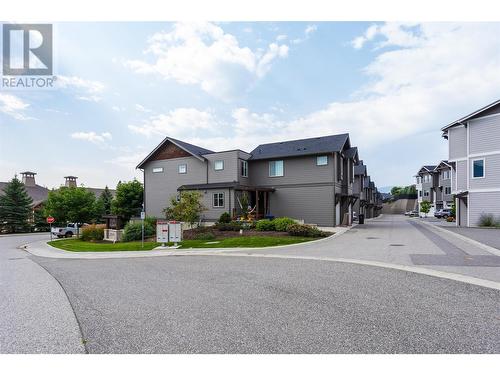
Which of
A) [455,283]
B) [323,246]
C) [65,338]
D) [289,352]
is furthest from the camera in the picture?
[323,246]

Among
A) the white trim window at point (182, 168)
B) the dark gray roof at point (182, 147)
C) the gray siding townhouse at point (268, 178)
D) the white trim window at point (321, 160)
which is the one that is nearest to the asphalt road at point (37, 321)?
the gray siding townhouse at point (268, 178)

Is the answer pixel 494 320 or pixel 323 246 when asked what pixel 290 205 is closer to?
A: pixel 323 246

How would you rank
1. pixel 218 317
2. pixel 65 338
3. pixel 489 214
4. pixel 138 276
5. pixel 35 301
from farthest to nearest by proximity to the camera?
pixel 489 214 < pixel 138 276 < pixel 35 301 < pixel 218 317 < pixel 65 338

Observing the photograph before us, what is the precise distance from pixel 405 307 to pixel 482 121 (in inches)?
982

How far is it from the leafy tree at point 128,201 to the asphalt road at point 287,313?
28.7 meters

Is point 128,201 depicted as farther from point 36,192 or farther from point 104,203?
point 36,192

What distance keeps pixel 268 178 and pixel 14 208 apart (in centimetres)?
4044

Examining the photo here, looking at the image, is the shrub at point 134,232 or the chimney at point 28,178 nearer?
the shrub at point 134,232

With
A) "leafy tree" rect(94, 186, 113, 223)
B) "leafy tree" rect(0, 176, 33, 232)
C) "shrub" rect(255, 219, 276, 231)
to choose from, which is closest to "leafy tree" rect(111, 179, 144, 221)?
"leafy tree" rect(94, 186, 113, 223)

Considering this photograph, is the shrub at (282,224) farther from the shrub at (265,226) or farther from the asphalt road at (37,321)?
the asphalt road at (37,321)

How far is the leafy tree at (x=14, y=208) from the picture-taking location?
132 feet

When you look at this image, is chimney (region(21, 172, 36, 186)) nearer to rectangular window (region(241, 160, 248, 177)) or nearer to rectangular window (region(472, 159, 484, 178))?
rectangular window (region(241, 160, 248, 177))

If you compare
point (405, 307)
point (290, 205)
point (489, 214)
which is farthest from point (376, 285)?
point (489, 214)

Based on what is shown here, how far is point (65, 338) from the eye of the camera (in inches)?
167
